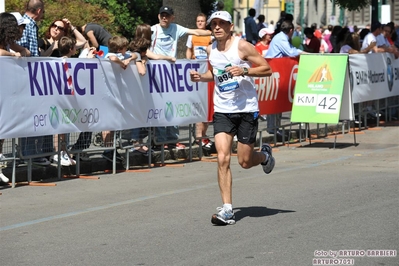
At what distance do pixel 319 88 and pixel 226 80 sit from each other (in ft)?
22.8

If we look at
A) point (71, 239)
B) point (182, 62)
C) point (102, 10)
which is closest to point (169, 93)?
point (182, 62)

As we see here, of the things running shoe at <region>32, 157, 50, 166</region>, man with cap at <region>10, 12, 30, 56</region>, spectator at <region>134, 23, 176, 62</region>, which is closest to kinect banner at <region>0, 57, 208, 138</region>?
spectator at <region>134, 23, 176, 62</region>

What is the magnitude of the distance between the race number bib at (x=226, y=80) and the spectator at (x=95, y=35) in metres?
5.55

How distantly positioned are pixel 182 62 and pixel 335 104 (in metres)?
3.21

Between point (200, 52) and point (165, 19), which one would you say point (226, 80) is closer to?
point (165, 19)

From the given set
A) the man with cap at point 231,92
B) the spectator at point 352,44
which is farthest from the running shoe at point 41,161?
the spectator at point 352,44

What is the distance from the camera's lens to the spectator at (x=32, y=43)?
1145 centimetres

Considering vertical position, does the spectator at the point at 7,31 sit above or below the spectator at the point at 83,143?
above

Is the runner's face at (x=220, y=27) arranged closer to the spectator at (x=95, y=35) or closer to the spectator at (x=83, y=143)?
the spectator at (x=83, y=143)

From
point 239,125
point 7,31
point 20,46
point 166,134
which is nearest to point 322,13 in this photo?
point 166,134

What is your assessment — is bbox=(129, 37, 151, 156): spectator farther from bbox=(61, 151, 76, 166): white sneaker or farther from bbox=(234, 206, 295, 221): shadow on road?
bbox=(234, 206, 295, 221): shadow on road

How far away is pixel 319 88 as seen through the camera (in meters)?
15.7

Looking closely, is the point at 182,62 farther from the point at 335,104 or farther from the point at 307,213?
the point at 307,213

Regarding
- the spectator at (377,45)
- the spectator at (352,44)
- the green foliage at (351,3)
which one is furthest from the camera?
the green foliage at (351,3)
